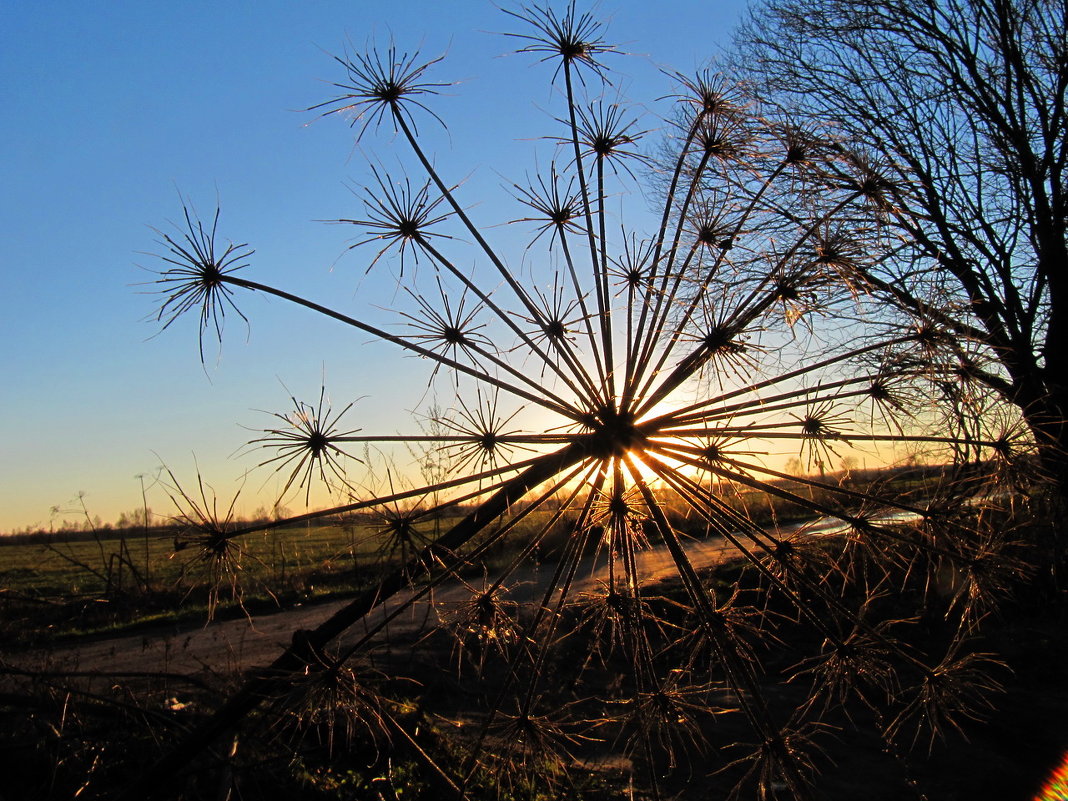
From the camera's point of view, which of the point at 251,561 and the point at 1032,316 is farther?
the point at 1032,316

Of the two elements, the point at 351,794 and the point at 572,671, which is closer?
the point at 351,794

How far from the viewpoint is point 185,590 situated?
382cm

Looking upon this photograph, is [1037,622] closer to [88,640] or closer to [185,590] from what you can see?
[185,590]

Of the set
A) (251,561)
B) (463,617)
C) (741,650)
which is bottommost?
(741,650)

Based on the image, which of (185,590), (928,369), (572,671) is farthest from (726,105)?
(572,671)

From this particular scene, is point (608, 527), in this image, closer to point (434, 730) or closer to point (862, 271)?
point (862, 271)

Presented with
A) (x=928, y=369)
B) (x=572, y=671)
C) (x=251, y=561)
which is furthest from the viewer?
(x=572, y=671)

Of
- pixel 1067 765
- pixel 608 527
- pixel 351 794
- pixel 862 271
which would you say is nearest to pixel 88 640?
pixel 351 794

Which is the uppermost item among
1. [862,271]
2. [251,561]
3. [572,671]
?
[862,271]

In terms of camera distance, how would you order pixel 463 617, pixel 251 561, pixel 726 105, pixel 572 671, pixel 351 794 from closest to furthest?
pixel 251 561
pixel 463 617
pixel 726 105
pixel 351 794
pixel 572 671

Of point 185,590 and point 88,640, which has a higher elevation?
point 185,590

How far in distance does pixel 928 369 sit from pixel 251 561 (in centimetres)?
402

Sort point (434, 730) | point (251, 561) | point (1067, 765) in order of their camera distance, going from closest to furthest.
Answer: point (251, 561) → point (434, 730) → point (1067, 765)

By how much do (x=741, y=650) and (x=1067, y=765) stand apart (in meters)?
8.64
